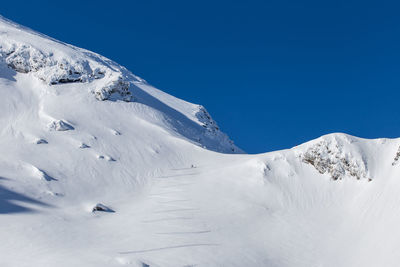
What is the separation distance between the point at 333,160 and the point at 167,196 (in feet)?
40.3

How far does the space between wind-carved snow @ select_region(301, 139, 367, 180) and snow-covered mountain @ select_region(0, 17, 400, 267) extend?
0.07 m

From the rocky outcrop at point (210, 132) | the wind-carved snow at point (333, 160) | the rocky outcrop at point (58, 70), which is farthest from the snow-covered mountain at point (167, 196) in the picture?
the rocky outcrop at point (210, 132)

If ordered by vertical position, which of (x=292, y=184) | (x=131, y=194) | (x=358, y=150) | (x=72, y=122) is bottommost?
(x=131, y=194)

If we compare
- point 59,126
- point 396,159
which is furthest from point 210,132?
point 396,159

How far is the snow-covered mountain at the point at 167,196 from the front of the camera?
1777cm

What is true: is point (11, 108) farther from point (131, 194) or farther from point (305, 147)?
point (305, 147)

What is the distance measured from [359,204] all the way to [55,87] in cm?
3510

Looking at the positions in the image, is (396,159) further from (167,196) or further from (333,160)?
(167,196)

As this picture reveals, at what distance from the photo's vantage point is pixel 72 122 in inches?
1427

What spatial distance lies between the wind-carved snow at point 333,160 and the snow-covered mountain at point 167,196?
7cm

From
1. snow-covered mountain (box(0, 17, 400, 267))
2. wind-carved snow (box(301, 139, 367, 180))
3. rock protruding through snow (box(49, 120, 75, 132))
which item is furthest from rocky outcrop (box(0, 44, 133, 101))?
wind-carved snow (box(301, 139, 367, 180))

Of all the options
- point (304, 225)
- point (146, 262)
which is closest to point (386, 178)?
point (304, 225)

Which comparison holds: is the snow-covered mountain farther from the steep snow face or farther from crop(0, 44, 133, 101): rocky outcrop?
the steep snow face

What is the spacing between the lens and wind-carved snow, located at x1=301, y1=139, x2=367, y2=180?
2528cm
